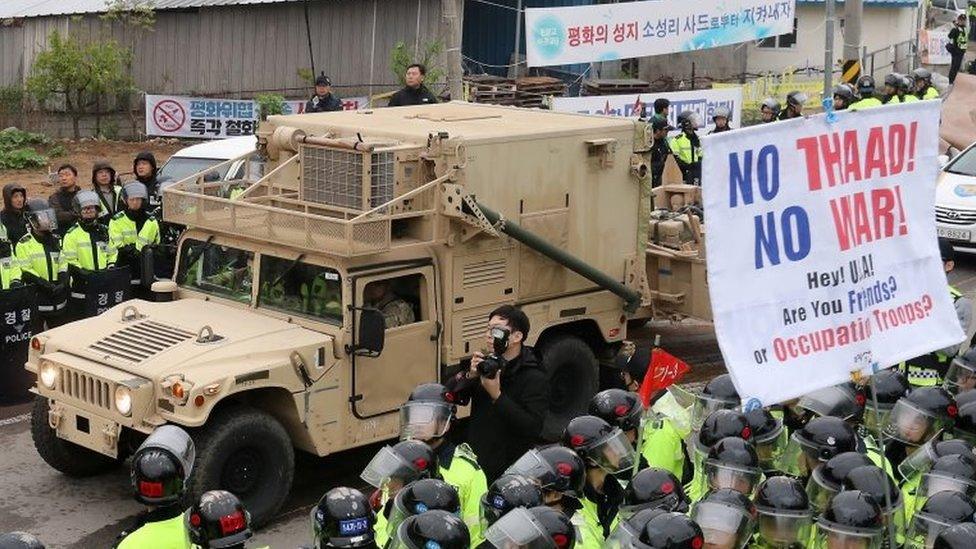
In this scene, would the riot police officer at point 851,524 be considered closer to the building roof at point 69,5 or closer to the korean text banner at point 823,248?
the korean text banner at point 823,248

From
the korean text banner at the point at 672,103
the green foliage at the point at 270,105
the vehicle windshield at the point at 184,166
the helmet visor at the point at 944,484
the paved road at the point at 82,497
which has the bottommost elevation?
the paved road at the point at 82,497

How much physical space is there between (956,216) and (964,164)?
1145 millimetres

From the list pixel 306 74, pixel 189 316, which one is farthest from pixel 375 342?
pixel 306 74

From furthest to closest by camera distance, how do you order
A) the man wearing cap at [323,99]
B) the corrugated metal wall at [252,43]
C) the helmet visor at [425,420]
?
the corrugated metal wall at [252,43], the man wearing cap at [323,99], the helmet visor at [425,420]

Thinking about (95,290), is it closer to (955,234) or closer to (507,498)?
(507,498)

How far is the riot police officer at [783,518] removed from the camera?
21.3 feet

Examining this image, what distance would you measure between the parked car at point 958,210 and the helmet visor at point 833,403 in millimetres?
9283

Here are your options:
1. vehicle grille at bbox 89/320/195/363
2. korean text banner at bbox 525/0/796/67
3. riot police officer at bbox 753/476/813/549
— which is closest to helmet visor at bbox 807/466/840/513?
riot police officer at bbox 753/476/813/549

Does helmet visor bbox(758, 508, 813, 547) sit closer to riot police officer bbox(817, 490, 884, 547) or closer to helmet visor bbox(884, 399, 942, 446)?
riot police officer bbox(817, 490, 884, 547)

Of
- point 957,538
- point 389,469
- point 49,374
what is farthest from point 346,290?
point 957,538

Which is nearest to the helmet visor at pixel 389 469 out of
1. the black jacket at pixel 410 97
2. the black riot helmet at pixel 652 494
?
the black riot helmet at pixel 652 494

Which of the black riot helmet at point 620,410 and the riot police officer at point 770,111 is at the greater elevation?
the riot police officer at point 770,111

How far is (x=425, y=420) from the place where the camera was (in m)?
7.94

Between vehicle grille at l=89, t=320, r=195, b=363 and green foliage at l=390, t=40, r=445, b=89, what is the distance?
14366 millimetres
